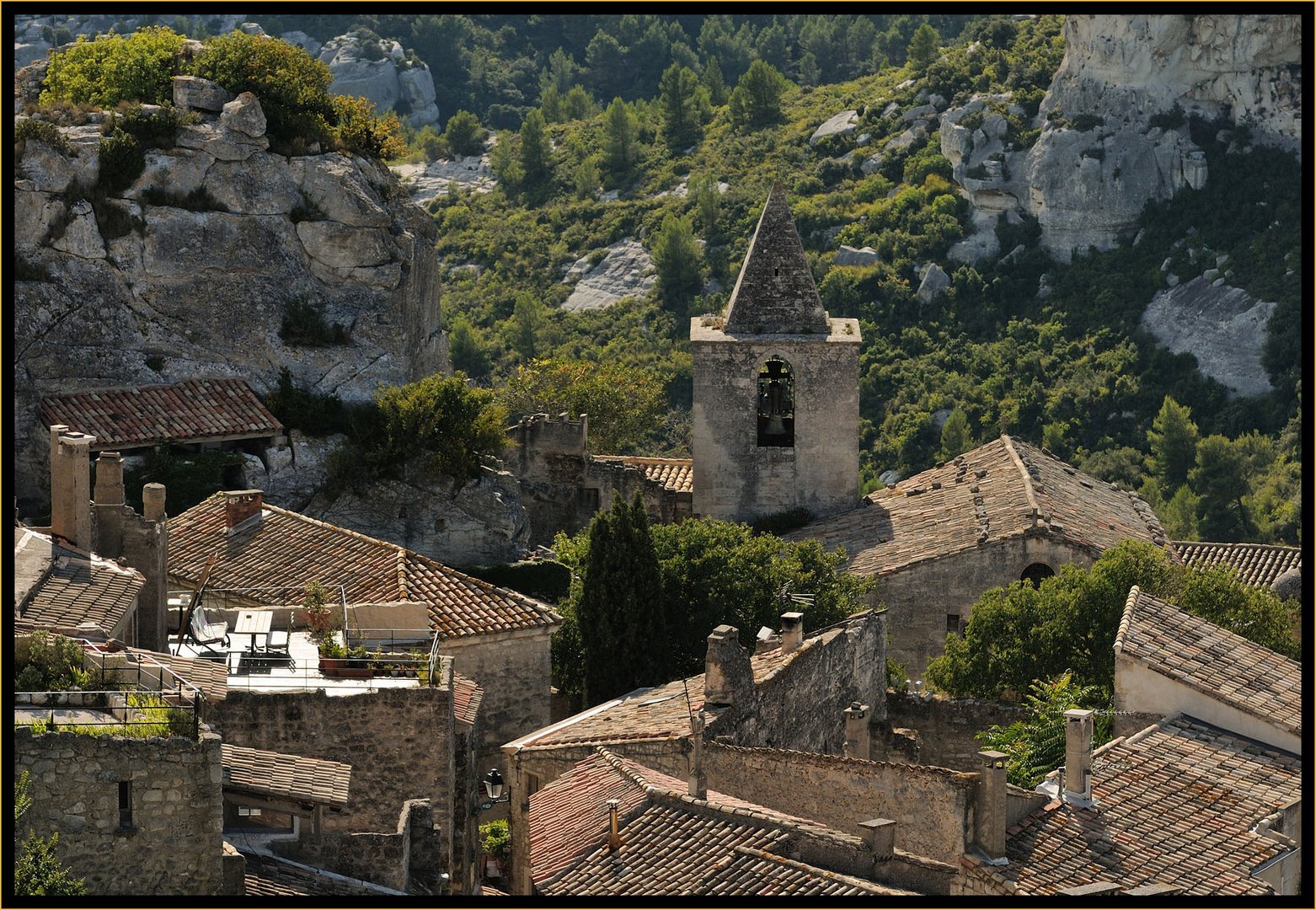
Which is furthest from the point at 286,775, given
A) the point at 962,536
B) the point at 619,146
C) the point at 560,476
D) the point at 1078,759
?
the point at 619,146

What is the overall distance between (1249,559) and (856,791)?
29.0 m

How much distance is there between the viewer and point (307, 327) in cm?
4841

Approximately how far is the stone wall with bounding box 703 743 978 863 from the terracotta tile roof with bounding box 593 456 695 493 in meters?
24.4

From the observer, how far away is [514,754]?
Answer: 31828 mm

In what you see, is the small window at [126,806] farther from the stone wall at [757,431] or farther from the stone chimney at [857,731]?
the stone wall at [757,431]

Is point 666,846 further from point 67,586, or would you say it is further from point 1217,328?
point 1217,328

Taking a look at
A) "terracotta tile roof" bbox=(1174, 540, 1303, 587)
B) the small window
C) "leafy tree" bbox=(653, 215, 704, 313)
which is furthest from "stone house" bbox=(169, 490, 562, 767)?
"leafy tree" bbox=(653, 215, 704, 313)

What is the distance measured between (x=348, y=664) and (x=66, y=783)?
24.8 feet

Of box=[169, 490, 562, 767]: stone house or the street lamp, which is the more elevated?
box=[169, 490, 562, 767]: stone house

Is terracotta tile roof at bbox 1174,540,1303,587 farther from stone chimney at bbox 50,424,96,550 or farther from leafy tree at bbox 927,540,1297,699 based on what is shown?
stone chimney at bbox 50,424,96,550

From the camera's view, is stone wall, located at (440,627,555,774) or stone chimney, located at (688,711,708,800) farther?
stone wall, located at (440,627,555,774)

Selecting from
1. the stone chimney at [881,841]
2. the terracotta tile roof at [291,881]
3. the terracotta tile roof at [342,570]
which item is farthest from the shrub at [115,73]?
the terracotta tile roof at [291,881]

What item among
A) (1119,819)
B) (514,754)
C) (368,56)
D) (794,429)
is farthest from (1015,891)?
(368,56)

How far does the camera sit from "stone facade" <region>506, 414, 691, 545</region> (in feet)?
181
